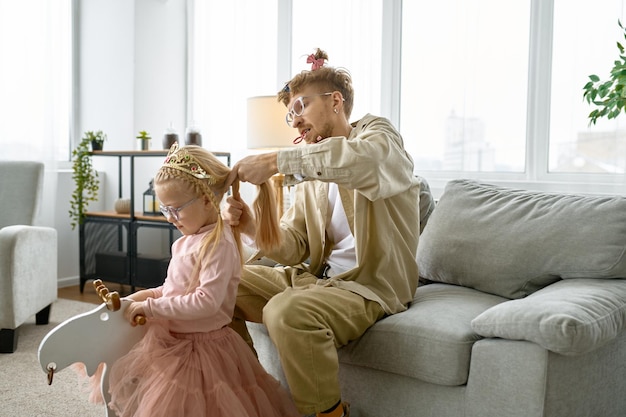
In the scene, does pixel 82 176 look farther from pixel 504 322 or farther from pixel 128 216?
pixel 504 322

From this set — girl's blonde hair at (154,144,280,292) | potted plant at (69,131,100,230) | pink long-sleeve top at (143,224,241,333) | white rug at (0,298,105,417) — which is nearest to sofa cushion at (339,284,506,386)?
pink long-sleeve top at (143,224,241,333)

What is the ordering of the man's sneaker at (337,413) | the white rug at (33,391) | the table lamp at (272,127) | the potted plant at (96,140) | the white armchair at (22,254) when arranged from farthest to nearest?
the potted plant at (96,140) → the table lamp at (272,127) → the white armchair at (22,254) → the white rug at (33,391) → the man's sneaker at (337,413)

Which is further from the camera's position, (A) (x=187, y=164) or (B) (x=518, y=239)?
(B) (x=518, y=239)

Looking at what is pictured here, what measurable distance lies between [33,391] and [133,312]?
1.07 m

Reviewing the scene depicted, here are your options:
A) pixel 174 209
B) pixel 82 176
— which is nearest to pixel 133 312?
pixel 174 209

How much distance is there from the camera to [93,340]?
173 centimetres

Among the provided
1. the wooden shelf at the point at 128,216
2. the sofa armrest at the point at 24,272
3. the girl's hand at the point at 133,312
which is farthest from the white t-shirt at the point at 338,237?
the wooden shelf at the point at 128,216

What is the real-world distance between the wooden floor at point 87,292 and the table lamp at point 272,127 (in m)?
1.45

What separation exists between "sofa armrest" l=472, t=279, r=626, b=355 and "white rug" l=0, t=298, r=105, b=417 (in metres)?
1.29

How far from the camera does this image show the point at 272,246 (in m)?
2.12

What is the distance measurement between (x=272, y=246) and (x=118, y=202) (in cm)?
265

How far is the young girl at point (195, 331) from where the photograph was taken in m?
1.72

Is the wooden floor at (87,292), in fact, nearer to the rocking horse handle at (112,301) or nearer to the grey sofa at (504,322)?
the grey sofa at (504,322)

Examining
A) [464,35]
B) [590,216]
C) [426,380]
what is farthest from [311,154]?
[464,35]
